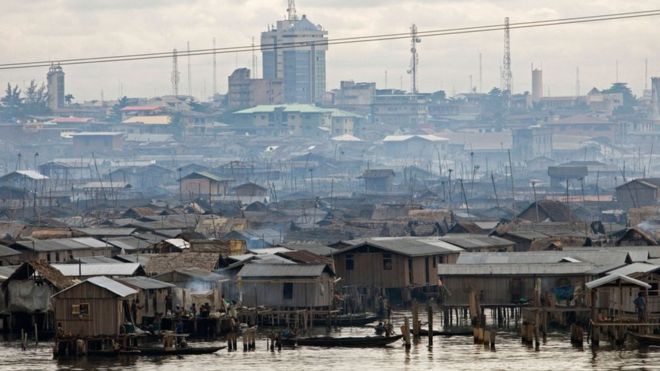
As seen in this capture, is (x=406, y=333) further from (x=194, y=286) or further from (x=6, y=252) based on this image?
(x=6, y=252)

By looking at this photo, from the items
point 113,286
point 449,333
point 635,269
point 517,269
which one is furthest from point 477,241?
point 113,286

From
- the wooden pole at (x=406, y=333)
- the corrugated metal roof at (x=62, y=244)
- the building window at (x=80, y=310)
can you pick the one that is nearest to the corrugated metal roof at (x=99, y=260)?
the corrugated metal roof at (x=62, y=244)

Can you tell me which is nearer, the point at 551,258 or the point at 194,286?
the point at 194,286

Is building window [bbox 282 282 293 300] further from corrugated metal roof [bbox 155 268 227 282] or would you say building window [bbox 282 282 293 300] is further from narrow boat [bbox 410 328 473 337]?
narrow boat [bbox 410 328 473 337]

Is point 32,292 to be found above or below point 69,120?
below

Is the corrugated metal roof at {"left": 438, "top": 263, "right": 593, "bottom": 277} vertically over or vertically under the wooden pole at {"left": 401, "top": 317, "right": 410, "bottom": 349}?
over

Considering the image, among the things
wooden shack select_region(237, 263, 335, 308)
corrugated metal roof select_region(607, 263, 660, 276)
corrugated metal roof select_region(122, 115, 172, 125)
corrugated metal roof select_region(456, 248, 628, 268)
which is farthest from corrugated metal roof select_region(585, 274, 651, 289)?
corrugated metal roof select_region(122, 115, 172, 125)
